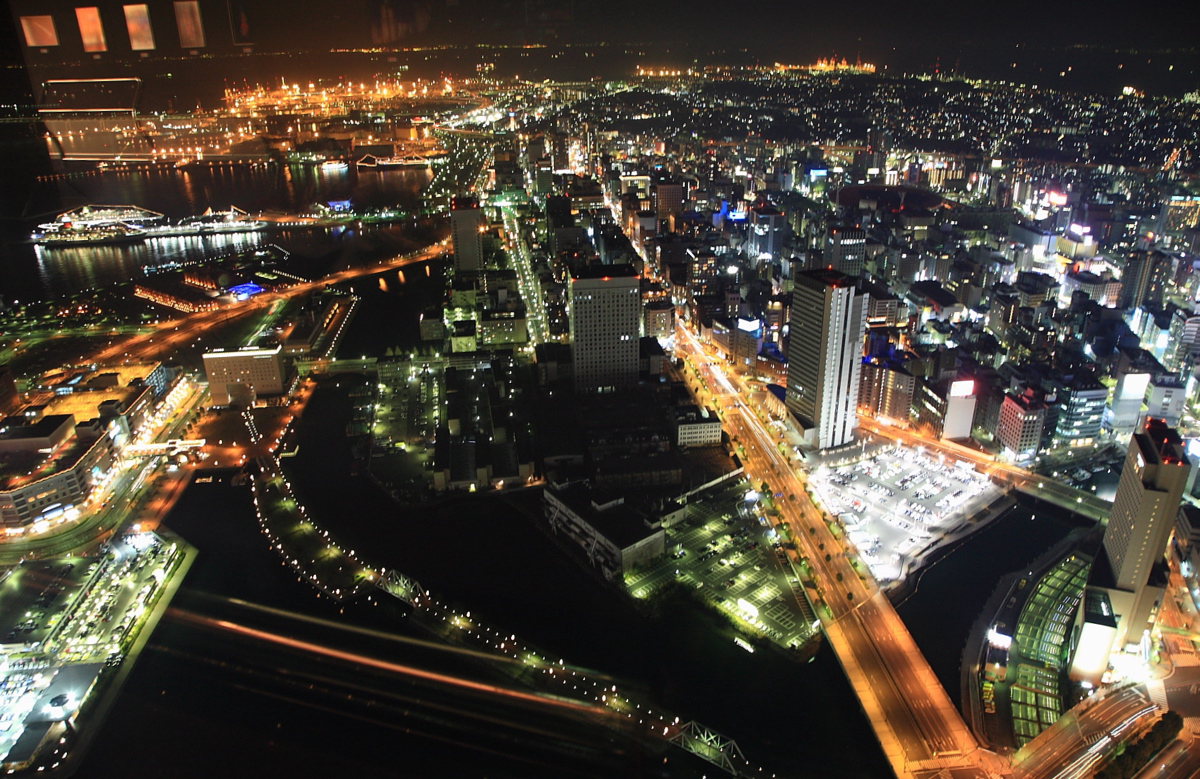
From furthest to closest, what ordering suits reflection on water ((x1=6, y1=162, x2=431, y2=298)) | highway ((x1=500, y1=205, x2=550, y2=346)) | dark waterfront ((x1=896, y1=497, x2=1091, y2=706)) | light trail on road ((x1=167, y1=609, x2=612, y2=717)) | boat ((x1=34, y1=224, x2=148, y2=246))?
boat ((x1=34, y1=224, x2=148, y2=246)) → reflection on water ((x1=6, y1=162, x2=431, y2=298)) → highway ((x1=500, y1=205, x2=550, y2=346)) → dark waterfront ((x1=896, y1=497, x2=1091, y2=706)) → light trail on road ((x1=167, y1=609, x2=612, y2=717))

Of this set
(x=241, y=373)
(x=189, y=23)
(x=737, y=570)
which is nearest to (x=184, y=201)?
(x=241, y=373)

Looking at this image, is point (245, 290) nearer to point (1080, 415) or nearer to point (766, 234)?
point (766, 234)

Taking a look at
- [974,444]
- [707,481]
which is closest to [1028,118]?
[974,444]

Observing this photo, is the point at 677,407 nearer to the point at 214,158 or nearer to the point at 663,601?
the point at 663,601

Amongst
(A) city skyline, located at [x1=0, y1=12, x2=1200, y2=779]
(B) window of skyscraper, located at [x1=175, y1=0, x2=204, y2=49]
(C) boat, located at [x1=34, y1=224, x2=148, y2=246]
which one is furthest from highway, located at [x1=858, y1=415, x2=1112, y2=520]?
(C) boat, located at [x1=34, y1=224, x2=148, y2=246]

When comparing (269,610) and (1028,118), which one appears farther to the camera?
(1028,118)

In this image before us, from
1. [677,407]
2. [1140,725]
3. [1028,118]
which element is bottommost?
[1140,725]

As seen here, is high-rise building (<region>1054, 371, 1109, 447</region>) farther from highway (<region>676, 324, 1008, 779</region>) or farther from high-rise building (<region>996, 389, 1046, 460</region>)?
highway (<region>676, 324, 1008, 779</region>)
